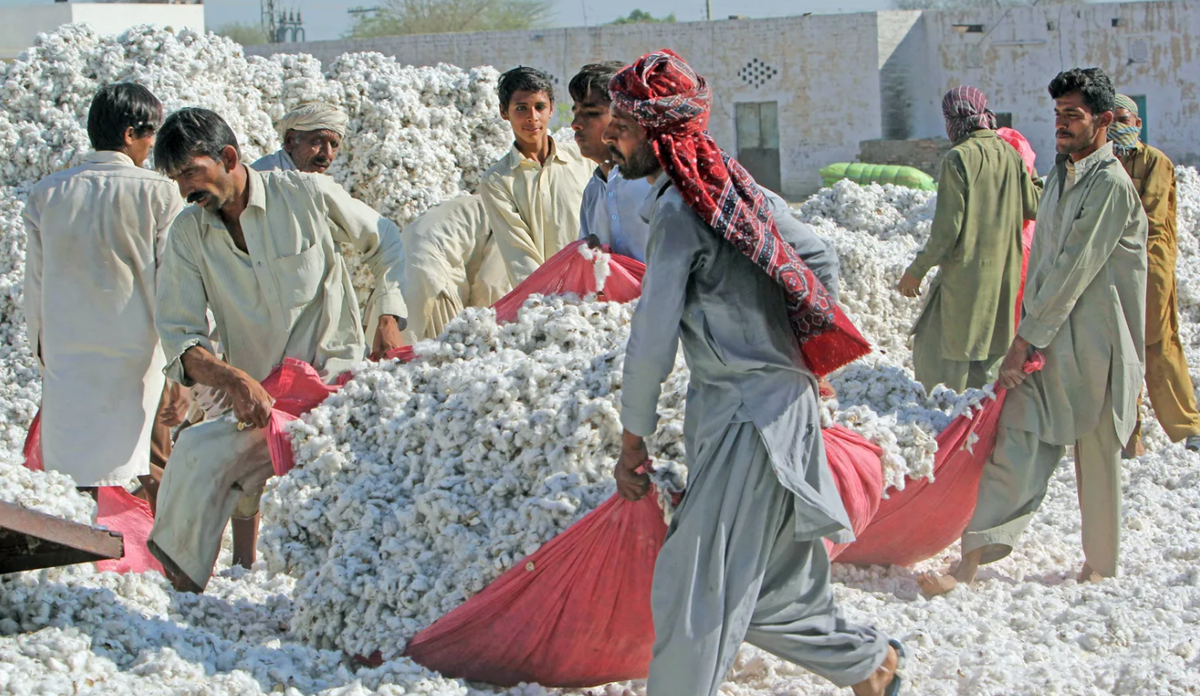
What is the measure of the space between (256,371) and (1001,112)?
2294 cm

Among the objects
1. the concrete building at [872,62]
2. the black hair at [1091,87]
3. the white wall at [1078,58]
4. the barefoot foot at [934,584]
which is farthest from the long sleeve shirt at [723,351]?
the white wall at [1078,58]

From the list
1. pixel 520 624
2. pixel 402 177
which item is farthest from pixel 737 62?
pixel 520 624

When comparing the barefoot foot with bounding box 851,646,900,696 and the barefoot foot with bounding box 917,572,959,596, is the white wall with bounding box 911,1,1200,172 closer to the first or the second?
the barefoot foot with bounding box 917,572,959,596

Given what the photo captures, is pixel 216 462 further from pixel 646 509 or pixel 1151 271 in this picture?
pixel 1151 271

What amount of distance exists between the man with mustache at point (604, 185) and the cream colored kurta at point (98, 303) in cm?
144

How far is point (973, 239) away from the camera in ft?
18.0

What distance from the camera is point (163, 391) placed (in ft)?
14.9

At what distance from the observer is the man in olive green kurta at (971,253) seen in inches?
213

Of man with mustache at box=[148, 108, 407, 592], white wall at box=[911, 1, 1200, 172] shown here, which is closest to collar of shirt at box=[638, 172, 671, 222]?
man with mustache at box=[148, 108, 407, 592]

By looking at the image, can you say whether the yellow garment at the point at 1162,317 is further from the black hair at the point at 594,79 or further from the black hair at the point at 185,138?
the black hair at the point at 185,138

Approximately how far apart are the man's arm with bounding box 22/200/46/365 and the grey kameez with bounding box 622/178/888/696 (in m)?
2.64

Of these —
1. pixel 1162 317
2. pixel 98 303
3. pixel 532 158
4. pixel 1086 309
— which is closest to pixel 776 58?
pixel 1162 317

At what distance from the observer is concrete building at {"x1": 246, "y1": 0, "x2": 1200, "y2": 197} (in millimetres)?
23828

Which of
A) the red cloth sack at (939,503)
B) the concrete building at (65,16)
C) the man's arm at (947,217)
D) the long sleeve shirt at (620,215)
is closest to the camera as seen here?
the red cloth sack at (939,503)
